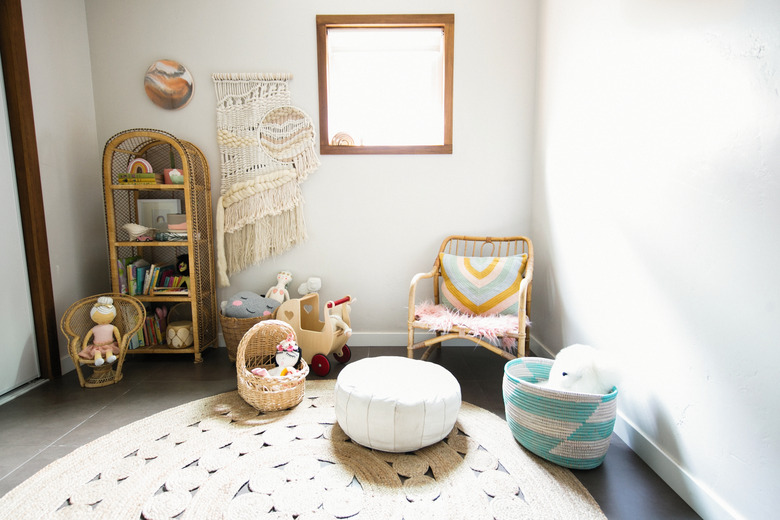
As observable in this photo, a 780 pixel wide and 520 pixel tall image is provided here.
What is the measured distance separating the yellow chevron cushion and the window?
783 millimetres

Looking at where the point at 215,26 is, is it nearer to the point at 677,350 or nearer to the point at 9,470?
the point at 9,470

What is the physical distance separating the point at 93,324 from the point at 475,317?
7.37 feet

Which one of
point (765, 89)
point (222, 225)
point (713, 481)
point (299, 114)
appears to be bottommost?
point (713, 481)

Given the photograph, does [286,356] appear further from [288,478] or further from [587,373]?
[587,373]

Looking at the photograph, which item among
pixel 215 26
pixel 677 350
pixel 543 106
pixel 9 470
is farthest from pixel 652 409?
pixel 215 26

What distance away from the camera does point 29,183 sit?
2119 mm

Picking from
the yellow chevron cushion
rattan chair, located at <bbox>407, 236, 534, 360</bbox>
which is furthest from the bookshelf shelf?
the yellow chevron cushion

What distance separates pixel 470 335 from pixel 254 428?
111cm

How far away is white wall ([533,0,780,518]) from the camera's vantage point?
3.42 feet

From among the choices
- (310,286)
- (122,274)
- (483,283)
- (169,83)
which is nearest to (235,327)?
(310,286)

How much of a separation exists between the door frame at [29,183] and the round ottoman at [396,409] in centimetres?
177

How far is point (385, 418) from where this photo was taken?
148 cm

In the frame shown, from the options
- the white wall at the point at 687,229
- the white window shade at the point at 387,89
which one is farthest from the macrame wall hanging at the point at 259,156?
the white wall at the point at 687,229

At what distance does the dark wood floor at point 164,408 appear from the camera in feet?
4.39
